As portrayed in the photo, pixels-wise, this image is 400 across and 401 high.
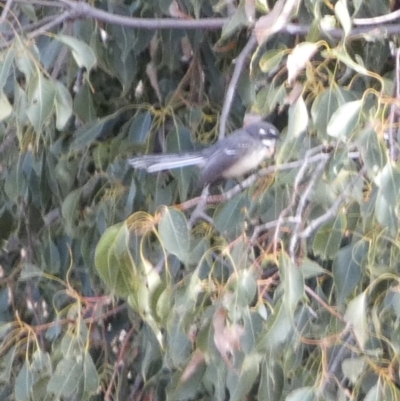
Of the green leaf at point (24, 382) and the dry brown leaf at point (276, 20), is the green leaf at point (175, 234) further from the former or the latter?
the green leaf at point (24, 382)

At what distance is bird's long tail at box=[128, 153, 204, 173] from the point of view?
1606 mm

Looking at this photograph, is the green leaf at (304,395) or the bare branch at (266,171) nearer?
the green leaf at (304,395)

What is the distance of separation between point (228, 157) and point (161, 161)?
0.80 feet

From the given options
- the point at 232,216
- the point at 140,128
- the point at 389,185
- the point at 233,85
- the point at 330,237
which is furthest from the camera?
the point at 140,128

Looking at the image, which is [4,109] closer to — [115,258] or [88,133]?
[115,258]

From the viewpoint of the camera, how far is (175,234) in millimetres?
1061

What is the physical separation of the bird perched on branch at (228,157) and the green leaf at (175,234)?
0.53 meters

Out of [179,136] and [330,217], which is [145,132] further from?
[330,217]

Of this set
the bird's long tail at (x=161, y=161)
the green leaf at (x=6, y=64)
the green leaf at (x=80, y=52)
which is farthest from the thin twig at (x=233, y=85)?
the green leaf at (x=6, y=64)

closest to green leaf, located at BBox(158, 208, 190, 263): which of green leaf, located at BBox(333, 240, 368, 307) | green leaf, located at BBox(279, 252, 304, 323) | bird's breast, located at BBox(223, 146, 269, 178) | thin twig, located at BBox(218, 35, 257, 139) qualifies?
green leaf, located at BBox(279, 252, 304, 323)

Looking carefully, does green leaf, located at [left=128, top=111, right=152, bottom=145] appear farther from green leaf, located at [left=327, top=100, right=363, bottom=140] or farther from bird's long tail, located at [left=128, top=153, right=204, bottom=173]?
green leaf, located at [left=327, top=100, right=363, bottom=140]

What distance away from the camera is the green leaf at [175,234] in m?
1.05

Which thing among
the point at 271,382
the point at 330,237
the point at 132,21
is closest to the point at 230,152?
the point at 132,21

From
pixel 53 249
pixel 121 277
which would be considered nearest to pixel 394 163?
pixel 121 277
